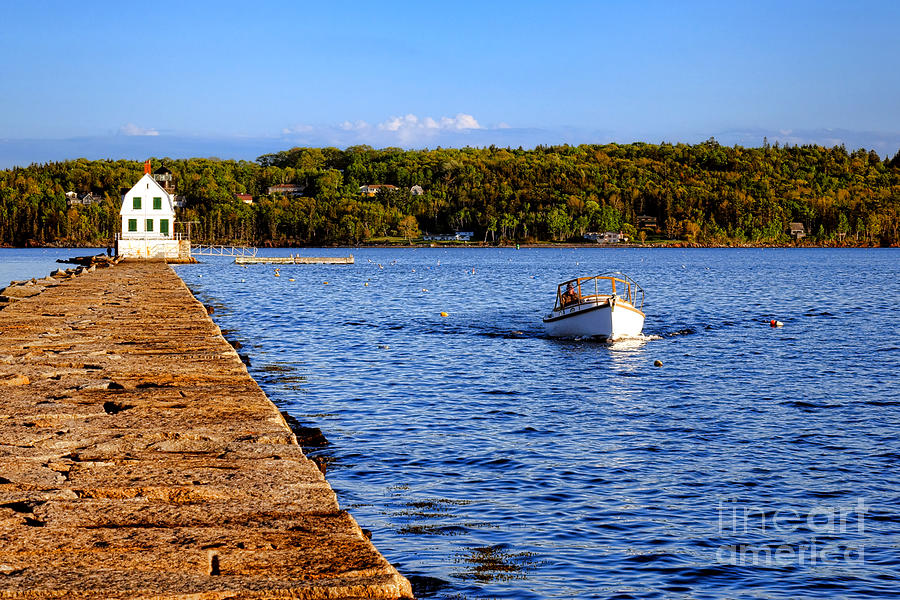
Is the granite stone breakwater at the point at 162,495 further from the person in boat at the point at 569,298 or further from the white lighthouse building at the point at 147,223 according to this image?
the white lighthouse building at the point at 147,223

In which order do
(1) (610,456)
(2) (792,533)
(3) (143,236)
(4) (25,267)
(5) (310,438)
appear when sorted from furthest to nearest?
(4) (25,267) < (3) (143,236) < (1) (610,456) < (5) (310,438) < (2) (792,533)

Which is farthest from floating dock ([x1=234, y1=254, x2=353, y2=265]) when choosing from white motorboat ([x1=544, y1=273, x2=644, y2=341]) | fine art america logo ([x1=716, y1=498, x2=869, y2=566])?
fine art america logo ([x1=716, y1=498, x2=869, y2=566])

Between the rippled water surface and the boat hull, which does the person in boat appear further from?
the rippled water surface

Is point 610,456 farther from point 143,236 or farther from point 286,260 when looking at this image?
point 286,260

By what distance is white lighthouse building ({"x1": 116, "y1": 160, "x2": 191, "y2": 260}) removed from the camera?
8900 cm

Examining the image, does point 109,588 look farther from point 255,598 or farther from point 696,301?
point 696,301

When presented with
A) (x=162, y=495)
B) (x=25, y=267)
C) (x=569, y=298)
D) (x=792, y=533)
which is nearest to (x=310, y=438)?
(x=792, y=533)

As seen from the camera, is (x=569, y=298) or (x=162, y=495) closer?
(x=162, y=495)

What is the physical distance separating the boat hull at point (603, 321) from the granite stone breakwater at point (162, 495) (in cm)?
2073

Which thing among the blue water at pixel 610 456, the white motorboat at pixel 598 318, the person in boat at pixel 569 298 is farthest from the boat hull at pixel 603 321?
the blue water at pixel 610 456

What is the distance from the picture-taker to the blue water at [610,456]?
1016 cm

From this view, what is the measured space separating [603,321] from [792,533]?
71.5 ft

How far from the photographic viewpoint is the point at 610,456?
15.2 metres

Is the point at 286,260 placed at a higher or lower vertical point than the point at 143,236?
lower
